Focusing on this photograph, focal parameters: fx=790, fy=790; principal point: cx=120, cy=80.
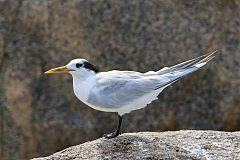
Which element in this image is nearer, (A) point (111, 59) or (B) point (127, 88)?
(B) point (127, 88)

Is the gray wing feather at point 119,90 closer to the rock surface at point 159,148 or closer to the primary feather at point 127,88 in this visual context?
the primary feather at point 127,88

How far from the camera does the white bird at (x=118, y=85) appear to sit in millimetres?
5875

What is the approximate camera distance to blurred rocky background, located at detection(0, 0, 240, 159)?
24.8ft

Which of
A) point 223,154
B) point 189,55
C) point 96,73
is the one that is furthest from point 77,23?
point 223,154

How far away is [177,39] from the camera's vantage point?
7.59m

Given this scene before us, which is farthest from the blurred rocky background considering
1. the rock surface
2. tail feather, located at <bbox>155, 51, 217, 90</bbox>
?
tail feather, located at <bbox>155, 51, 217, 90</bbox>

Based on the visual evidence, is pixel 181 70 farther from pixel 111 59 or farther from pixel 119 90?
pixel 111 59

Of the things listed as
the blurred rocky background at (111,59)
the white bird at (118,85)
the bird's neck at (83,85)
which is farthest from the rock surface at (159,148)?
the blurred rocky background at (111,59)

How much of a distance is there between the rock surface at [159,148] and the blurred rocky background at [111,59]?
1.38 m

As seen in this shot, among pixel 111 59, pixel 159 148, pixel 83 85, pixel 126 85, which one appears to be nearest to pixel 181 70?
pixel 126 85

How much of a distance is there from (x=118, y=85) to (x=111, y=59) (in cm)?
169

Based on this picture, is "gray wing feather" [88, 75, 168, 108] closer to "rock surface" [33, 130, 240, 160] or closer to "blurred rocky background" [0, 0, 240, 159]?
"rock surface" [33, 130, 240, 160]

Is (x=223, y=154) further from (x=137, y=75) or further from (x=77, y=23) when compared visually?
(x=77, y=23)

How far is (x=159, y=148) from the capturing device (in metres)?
5.94
